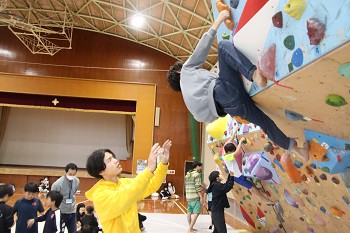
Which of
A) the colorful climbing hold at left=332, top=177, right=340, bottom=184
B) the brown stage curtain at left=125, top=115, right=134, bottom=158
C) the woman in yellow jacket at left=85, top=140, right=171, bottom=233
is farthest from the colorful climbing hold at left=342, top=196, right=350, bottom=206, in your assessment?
the brown stage curtain at left=125, top=115, right=134, bottom=158

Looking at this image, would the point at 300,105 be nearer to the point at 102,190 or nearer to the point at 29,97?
the point at 102,190

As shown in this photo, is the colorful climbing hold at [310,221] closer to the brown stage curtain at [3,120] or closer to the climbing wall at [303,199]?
the climbing wall at [303,199]

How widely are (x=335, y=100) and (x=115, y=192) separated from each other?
1.30 meters

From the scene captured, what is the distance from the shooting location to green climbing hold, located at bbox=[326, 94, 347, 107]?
137 cm

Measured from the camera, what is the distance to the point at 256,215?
4949 millimetres

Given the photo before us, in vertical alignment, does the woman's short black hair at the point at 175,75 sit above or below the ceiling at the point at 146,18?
below

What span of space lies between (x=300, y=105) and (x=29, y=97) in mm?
12650

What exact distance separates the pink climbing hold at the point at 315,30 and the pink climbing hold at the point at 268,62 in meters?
0.27

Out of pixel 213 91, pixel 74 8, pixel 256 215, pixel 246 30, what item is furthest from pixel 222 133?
pixel 74 8

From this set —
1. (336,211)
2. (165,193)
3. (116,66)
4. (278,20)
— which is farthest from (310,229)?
(116,66)

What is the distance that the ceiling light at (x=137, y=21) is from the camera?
1106cm

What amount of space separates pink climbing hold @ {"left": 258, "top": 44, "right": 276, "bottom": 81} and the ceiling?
821 centimetres

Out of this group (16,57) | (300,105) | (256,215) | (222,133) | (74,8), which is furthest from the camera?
(16,57)

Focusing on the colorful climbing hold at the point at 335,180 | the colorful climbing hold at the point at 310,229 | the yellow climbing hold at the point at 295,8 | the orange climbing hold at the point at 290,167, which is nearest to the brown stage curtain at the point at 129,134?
the colorful climbing hold at the point at 310,229
